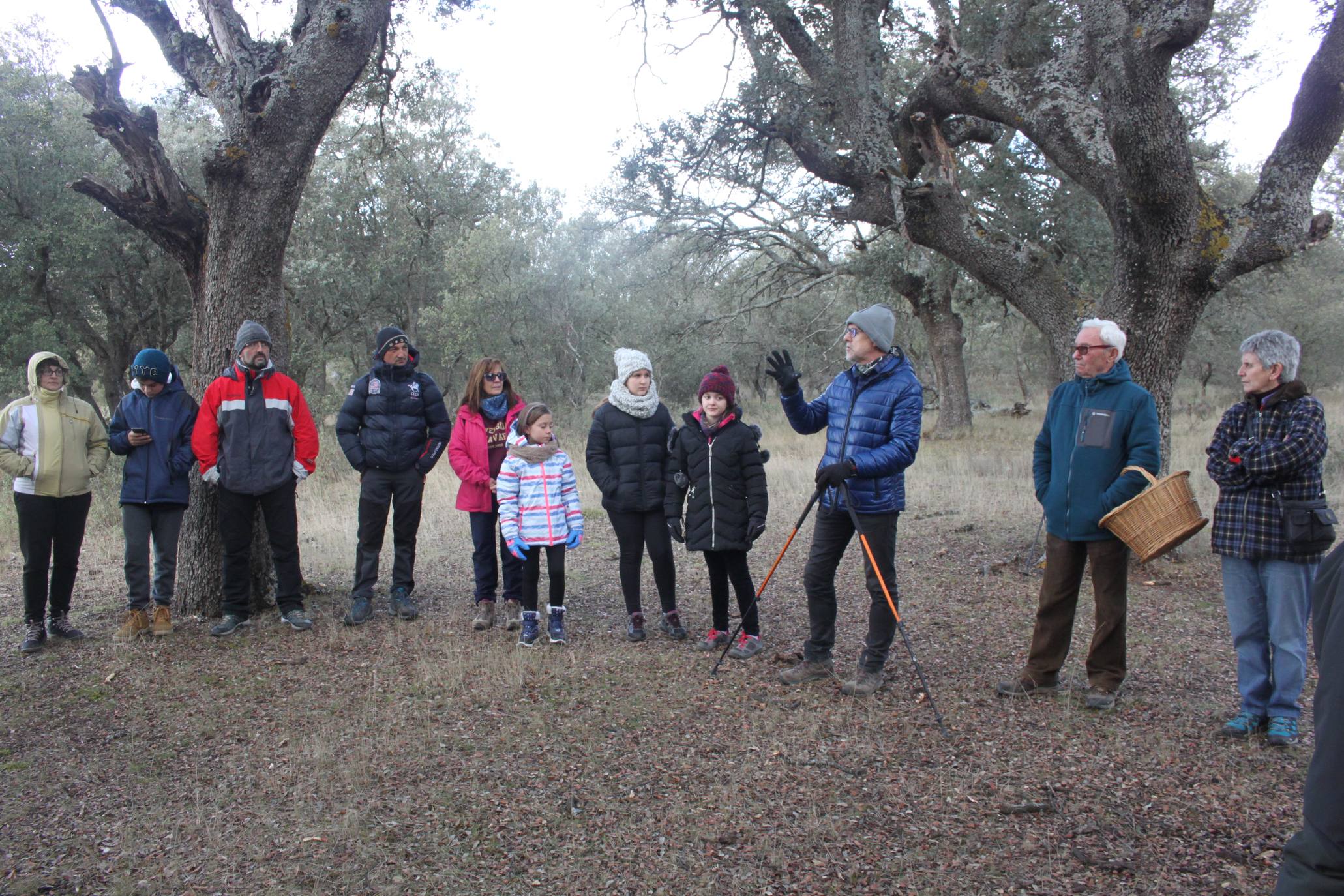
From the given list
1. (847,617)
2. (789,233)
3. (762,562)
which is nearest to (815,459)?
(789,233)

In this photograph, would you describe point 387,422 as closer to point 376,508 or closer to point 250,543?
point 376,508

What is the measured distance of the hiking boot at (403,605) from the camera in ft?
21.7

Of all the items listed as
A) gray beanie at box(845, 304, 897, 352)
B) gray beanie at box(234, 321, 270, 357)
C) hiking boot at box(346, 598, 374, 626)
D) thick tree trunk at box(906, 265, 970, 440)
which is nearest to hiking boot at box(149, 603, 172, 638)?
hiking boot at box(346, 598, 374, 626)

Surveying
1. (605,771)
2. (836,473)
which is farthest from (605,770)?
(836,473)

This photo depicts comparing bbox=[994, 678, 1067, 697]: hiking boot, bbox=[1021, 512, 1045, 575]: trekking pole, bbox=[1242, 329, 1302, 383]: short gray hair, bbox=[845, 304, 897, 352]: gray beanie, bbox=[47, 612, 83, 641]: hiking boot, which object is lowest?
bbox=[994, 678, 1067, 697]: hiking boot

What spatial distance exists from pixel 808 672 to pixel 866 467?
1293mm

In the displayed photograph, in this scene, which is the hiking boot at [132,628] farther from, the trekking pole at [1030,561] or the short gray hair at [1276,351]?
the trekking pole at [1030,561]

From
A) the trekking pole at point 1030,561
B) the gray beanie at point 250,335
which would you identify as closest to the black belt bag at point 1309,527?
the trekking pole at point 1030,561

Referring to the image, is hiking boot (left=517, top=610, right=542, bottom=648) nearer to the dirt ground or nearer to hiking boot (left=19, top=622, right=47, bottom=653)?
the dirt ground

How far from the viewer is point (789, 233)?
18344 millimetres

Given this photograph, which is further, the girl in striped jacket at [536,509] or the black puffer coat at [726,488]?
the girl in striped jacket at [536,509]

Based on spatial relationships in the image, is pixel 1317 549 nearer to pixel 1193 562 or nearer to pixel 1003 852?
pixel 1003 852

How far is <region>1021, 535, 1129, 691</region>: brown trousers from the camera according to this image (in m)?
4.70

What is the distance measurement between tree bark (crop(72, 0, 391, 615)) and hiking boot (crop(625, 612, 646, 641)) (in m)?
2.77
